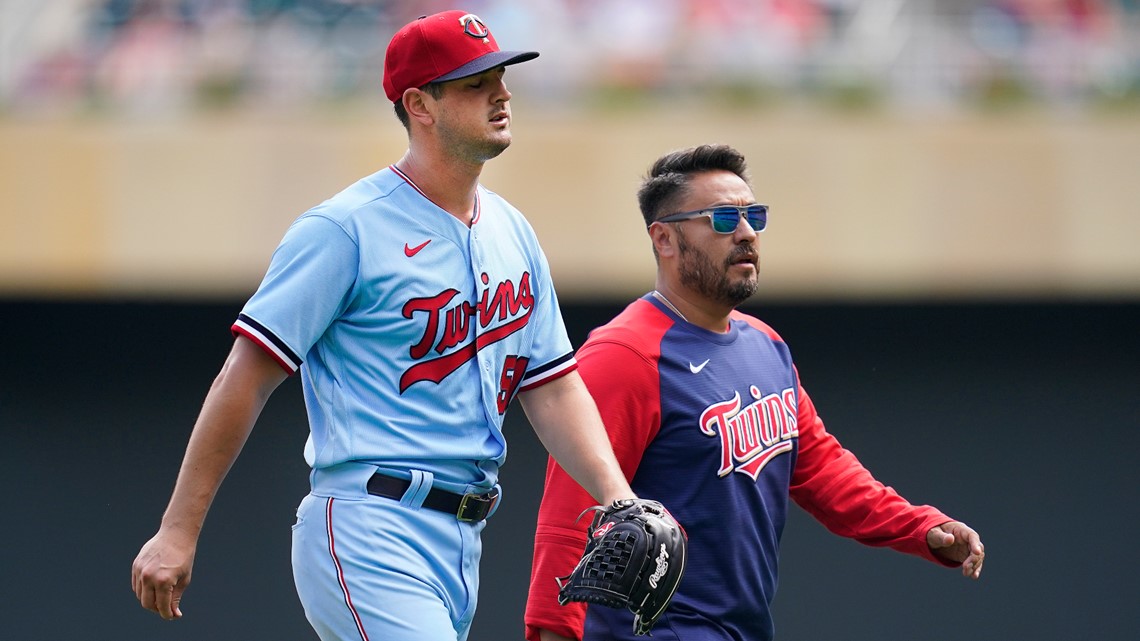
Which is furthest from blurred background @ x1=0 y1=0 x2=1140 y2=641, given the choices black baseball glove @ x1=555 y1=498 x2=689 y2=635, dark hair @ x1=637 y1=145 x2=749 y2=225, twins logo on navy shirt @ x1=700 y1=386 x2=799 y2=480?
black baseball glove @ x1=555 y1=498 x2=689 y2=635

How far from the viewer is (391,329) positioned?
2854 millimetres

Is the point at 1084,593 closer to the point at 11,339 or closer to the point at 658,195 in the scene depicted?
the point at 658,195

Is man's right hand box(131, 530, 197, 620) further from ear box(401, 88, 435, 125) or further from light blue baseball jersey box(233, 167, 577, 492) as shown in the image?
ear box(401, 88, 435, 125)

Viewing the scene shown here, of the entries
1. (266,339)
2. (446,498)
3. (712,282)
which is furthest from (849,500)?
(266,339)

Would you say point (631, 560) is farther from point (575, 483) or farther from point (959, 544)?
point (959, 544)

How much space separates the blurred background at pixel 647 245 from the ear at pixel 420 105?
4.00 metres

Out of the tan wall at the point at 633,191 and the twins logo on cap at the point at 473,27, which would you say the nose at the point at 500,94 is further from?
the tan wall at the point at 633,191

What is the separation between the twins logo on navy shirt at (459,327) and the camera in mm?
2881

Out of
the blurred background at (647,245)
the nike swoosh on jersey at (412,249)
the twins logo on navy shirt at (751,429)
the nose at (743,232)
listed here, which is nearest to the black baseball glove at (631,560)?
the twins logo on navy shirt at (751,429)

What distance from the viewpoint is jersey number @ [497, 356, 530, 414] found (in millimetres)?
3088

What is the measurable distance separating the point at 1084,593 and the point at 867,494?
4.74 meters

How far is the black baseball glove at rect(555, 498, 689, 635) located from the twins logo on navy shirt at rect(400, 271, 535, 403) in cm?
42

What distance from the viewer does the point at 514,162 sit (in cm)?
706

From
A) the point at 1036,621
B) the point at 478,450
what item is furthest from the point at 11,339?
the point at 1036,621
